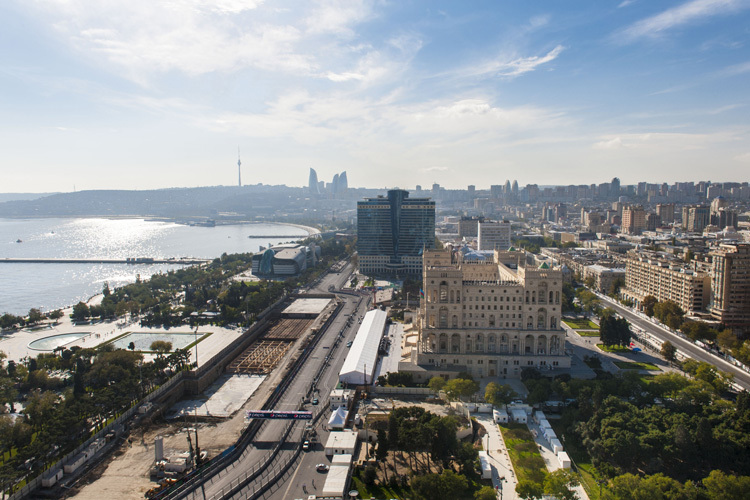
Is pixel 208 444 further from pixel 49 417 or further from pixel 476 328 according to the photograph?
pixel 476 328

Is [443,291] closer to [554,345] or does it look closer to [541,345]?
[541,345]

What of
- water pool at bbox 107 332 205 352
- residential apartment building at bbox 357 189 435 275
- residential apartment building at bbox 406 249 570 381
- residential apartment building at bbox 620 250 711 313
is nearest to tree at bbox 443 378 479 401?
residential apartment building at bbox 406 249 570 381

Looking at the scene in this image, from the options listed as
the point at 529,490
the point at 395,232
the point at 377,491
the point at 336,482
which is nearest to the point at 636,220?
the point at 395,232

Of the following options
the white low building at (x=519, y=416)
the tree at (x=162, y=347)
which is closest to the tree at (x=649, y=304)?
the white low building at (x=519, y=416)

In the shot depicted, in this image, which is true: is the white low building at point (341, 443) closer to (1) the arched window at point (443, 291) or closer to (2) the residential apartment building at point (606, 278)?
(1) the arched window at point (443, 291)

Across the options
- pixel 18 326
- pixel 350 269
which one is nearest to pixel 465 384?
pixel 18 326

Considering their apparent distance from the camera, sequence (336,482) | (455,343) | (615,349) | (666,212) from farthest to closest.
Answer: (666,212) < (615,349) < (455,343) < (336,482)

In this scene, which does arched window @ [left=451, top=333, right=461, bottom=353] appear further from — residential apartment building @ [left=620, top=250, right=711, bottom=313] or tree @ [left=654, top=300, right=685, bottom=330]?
residential apartment building @ [left=620, top=250, right=711, bottom=313]
